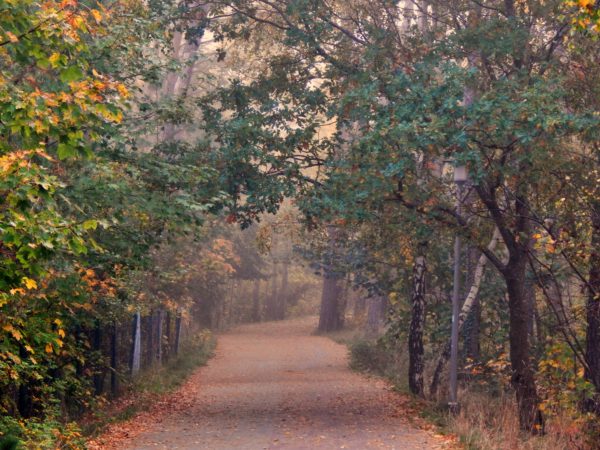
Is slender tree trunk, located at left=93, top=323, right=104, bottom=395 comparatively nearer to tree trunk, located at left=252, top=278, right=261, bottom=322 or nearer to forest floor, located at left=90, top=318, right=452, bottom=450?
forest floor, located at left=90, top=318, right=452, bottom=450

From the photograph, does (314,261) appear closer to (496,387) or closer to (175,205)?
(496,387)

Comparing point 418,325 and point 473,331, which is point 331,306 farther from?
point 418,325

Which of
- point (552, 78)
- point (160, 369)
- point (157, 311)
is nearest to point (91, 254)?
point (552, 78)

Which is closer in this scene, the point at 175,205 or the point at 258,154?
the point at 175,205

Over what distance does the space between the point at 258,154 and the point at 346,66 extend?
9.29 feet

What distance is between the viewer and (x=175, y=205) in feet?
39.3

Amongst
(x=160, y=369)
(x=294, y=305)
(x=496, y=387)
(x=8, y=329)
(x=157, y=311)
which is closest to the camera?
(x=8, y=329)

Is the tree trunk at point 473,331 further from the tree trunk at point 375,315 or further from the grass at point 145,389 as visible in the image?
the tree trunk at point 375,315

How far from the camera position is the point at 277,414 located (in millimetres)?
15695

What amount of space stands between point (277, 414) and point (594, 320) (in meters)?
6.23

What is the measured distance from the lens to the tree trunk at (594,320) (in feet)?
37.8

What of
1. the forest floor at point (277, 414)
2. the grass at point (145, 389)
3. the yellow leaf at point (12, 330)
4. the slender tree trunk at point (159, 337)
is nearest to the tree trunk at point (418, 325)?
the forest floor at point (277, 414)

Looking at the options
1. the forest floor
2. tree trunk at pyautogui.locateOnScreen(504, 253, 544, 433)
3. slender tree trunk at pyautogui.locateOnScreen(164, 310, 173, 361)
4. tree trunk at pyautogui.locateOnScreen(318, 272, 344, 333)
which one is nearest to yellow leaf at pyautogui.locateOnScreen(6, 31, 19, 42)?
the forest floor

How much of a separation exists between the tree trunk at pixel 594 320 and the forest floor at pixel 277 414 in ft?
7.62
